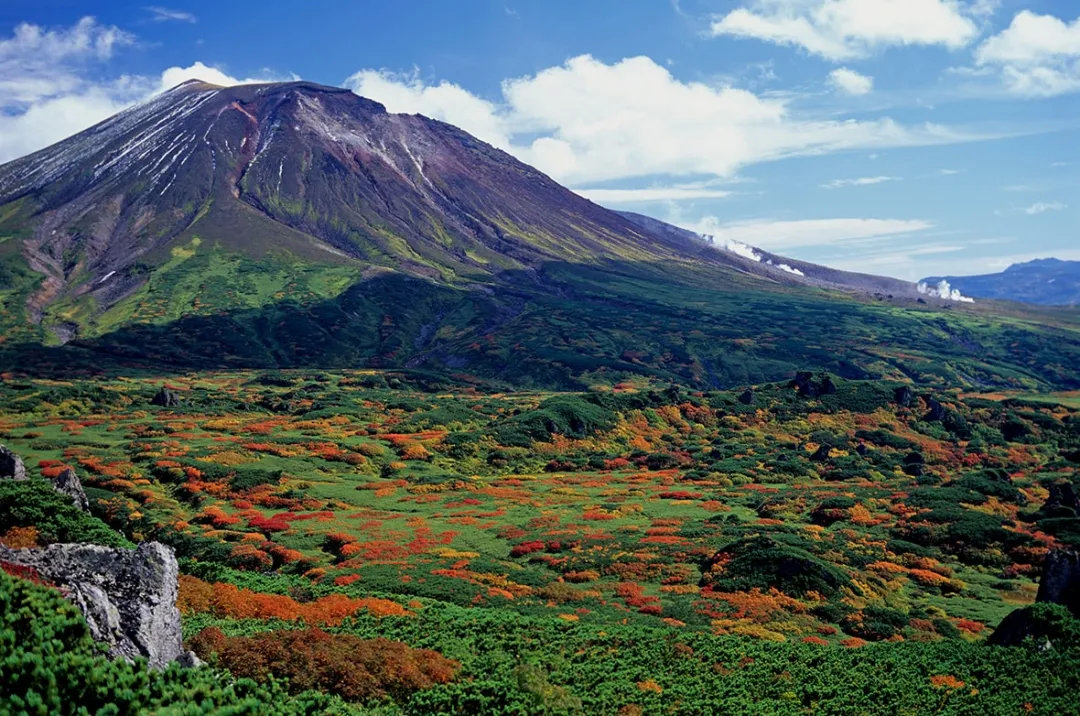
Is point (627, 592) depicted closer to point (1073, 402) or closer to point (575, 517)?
point (575, 517)

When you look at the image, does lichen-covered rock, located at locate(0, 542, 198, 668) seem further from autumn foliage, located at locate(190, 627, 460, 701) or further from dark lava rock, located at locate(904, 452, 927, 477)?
dark lava rock, located at locate(904, 452, 927, 477)

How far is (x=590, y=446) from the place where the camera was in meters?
103

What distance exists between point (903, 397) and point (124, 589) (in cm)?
11818

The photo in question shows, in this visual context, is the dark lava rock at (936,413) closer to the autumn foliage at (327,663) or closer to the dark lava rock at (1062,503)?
the dark lava rock at (1062,503)

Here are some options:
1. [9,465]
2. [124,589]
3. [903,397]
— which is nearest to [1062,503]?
[903,397]

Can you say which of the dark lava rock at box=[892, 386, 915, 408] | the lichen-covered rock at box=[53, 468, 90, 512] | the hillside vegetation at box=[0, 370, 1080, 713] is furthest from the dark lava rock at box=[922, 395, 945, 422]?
the lichen-covered rock at box=[53, 468, 90, 512]

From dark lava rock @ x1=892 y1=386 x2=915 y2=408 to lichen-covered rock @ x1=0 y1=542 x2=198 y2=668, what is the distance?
115908 millimetres

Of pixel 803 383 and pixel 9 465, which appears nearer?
pixel 9 465

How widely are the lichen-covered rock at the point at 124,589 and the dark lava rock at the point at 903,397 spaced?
115908mm

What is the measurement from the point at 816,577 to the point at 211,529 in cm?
3922

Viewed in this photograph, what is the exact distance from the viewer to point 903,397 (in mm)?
119562

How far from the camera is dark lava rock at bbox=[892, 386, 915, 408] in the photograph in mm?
119562

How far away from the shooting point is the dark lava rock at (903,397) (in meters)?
120

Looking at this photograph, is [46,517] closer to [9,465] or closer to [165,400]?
[9,465]
